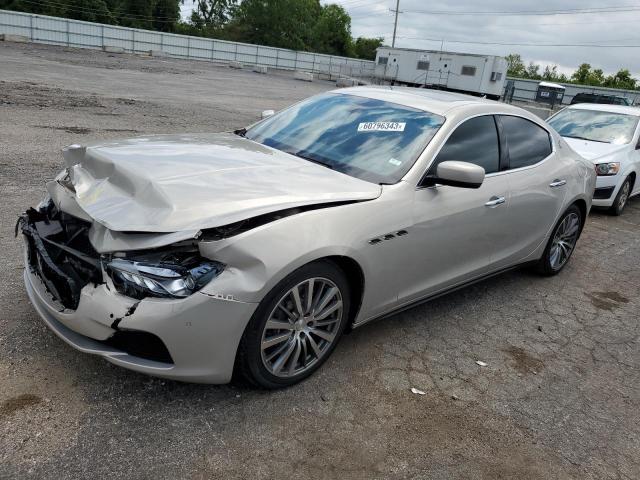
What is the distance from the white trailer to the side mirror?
3720 centimetres

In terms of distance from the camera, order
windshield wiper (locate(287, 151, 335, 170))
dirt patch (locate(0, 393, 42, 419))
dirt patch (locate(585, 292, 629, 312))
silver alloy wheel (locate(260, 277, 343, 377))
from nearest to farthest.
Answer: dirt patch (locate(0, 393, 42, 419))
silver alloy wheel (locate(260, 277, 343, 377))
windshield wiper (locate(287, 151, 335, 170))
dirt patch (locate(585, 292, 629, 312))

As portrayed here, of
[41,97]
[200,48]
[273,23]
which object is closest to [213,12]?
[273,23]

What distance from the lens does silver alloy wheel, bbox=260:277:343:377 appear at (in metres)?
2.84

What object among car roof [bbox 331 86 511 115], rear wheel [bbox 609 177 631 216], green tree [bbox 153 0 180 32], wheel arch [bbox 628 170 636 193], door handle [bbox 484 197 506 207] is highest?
green tree [bbox 153 0 180 32]

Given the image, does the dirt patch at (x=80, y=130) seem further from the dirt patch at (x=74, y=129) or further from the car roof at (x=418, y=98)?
the car roof at (x=418, y=98)

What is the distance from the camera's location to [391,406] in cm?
306

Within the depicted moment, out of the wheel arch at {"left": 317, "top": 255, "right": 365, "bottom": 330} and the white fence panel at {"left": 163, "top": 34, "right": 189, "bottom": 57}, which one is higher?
the white fence panel at {"left": 163, "top": 34, "right": 189, "bottom": 57}

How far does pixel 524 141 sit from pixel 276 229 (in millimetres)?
2790

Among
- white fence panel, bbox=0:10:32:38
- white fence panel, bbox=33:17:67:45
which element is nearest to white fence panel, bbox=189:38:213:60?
white fence panel, bbox=33:17:67:45

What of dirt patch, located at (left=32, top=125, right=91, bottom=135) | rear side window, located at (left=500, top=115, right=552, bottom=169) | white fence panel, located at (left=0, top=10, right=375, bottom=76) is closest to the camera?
rear side window, located at (left=500, top=115, right=552, bottom=169)

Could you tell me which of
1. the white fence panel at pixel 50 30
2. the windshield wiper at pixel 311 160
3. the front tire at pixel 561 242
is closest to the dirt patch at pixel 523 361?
the front tire at pixel 561 242

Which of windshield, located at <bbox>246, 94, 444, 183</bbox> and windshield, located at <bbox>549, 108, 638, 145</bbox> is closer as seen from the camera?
windshield, located at <bbox>246, 94, 444, 183</bbox>

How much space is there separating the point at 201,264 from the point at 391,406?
1361 millimetres

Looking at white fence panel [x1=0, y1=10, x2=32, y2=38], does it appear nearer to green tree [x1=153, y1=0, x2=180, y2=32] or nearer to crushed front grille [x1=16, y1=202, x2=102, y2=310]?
crushed front grille [x1=16, y1=202, x2=102, y2=310]
